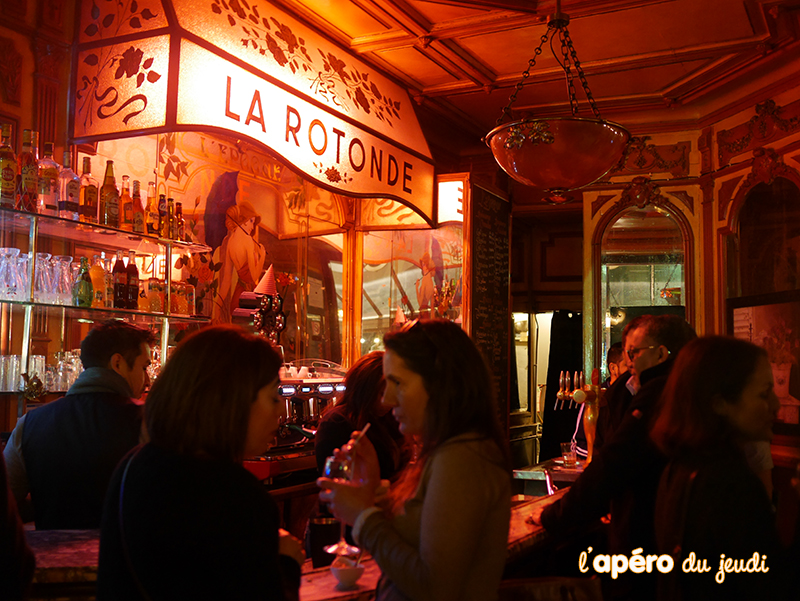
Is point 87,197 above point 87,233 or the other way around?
above

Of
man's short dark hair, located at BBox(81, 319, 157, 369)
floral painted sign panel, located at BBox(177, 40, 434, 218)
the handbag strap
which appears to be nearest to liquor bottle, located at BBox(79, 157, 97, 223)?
floral painted sign panel, located at BBox(177, 40, 434, 218)

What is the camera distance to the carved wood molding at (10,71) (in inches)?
142

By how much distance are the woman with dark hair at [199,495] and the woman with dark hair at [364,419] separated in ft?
4.62

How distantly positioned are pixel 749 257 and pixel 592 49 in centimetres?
239

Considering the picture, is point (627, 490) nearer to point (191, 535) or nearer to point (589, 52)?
point (191, 535)

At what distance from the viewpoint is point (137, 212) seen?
13.1 ft

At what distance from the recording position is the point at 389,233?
6.82 meters

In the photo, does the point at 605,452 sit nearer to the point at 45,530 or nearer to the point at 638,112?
the point at 45,530

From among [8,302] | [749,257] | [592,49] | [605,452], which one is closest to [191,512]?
[605,452]


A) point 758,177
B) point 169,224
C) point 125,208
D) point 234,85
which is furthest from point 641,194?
A: point 125,208

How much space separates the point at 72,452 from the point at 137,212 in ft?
6.05

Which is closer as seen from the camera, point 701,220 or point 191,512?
point 191,512

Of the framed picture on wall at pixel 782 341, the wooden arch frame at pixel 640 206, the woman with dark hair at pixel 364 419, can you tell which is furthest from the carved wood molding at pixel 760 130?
the woman with dark hair at pixel 364 419

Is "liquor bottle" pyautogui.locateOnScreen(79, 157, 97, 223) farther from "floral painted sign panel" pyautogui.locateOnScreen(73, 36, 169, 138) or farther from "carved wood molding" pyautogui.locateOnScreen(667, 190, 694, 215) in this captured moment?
"carved wood molding" pyautogui.locateOnScreen(667, 190, 694, 215)
